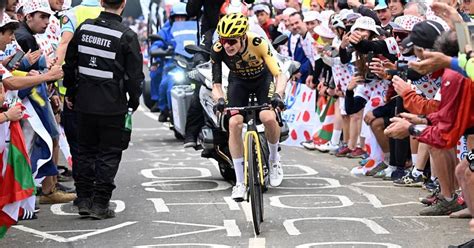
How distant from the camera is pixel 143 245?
34.6ft

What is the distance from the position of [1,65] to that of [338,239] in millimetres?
3268

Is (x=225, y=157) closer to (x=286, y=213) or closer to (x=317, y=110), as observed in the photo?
(x=286, y=213)

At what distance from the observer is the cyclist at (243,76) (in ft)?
39.7

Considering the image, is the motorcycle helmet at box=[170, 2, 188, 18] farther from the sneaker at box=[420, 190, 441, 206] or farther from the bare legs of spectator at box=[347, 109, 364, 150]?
the sneaker at box=[420, 190, 441, 206]

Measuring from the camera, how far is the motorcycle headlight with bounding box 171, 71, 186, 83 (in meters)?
20.0

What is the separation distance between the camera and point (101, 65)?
1220cm

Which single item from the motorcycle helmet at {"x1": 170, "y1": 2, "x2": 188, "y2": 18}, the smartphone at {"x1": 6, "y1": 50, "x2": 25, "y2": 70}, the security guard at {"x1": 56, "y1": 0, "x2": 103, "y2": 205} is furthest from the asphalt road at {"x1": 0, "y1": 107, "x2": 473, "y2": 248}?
the motorcycle helmet at {"x1": 170, "y1": 2, "x2": 188, "y2": 18}

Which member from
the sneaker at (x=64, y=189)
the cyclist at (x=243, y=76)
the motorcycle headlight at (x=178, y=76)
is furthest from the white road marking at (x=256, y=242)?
the motorcycle headlight at (x=178, y=76)

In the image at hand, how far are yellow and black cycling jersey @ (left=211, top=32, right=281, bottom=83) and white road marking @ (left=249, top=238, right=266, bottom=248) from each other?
2.38m

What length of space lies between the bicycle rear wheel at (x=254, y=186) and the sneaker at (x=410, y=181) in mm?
3372

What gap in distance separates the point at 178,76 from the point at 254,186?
9.53 meters

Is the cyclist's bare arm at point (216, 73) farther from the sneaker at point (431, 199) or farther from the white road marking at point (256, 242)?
the white road marking at point (256, 242)

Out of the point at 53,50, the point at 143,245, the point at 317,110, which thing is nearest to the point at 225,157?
the point at 53,50

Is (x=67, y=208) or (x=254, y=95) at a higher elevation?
(x=254, y=95)
